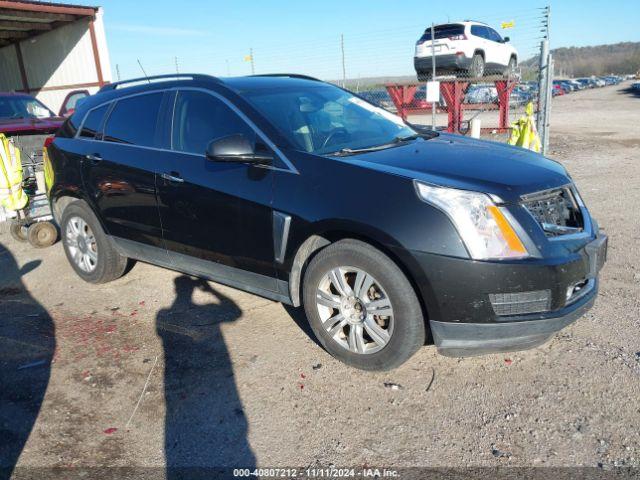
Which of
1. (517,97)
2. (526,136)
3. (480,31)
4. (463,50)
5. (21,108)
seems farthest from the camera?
(517,97)

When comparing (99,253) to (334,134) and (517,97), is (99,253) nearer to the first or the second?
(334,134)

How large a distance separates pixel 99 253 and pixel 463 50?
439 inches

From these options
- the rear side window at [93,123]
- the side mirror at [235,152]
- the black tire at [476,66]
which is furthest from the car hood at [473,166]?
the black tire at [476,66]

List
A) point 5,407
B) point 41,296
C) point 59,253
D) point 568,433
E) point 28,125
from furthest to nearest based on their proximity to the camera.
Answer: point 28,125, point 59,253, point 41,296, point 5,407, point 568,433

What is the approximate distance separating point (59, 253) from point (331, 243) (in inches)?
175

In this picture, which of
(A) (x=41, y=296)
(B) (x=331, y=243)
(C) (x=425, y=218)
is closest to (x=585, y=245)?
(C) (x=425, y=218)

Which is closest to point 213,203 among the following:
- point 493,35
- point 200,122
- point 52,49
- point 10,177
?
point 200,122

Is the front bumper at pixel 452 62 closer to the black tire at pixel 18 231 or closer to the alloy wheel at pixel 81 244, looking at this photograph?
the black tire at pixel 18 231

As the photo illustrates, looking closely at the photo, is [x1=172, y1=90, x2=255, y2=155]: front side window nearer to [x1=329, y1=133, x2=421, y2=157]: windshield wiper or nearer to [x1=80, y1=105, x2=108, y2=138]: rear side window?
[x1=329, y1=133, x2=421, y2=157]: windshield wiper

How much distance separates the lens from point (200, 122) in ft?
13.4

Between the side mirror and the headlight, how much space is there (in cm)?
122

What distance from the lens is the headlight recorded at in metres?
2.88

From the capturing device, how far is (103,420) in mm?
3100

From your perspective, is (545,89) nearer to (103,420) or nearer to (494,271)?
(494,271)
